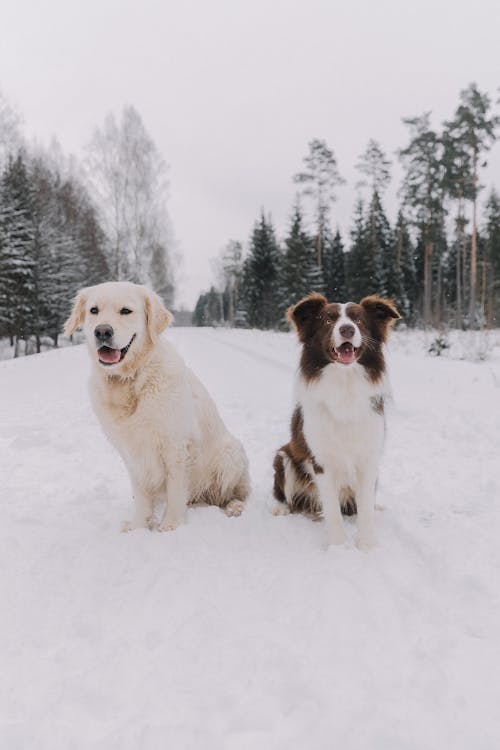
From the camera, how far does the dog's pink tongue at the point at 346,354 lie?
2.75 meters

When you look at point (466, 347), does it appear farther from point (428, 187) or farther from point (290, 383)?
point (428, 187)

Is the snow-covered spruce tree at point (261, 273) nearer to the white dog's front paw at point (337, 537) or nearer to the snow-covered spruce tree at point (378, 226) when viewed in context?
the snow-covered spruce tree at point (378, 226)

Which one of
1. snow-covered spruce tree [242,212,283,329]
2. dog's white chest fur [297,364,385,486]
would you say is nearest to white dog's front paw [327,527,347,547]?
dog's white chest fur [297,364,385,486]

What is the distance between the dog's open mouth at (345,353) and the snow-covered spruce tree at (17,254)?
21437 mm

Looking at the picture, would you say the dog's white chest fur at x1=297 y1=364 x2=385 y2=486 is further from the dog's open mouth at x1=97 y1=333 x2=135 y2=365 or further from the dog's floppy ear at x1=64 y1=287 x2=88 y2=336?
the dog's floppy ear at x1=64 y1=287 x2=88 y2=336

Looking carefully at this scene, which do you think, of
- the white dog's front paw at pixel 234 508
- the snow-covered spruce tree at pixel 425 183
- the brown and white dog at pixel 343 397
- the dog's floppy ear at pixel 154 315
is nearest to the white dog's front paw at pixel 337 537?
the brown and white dog at pixel 343 397

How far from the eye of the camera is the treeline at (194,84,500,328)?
23.5 metres

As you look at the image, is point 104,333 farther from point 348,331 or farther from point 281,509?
point 281,509

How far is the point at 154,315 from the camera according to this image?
3.07 metres

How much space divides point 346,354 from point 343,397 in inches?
10.9

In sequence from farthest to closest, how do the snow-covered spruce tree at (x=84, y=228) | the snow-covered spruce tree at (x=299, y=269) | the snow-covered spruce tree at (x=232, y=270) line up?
the snow-covered spruce tree at (x=232, y=270)
the snow-covered spruce tree at (x=299, y=269)
the snow-covered spruce tree at (x=84, y=228)

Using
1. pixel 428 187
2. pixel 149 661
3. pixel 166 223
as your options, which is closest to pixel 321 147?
pixel 428 187

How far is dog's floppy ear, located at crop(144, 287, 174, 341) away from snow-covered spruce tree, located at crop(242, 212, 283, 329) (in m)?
35.9

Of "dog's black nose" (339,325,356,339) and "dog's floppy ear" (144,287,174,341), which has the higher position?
"dog's floppy ear" (144,287,174,341)
